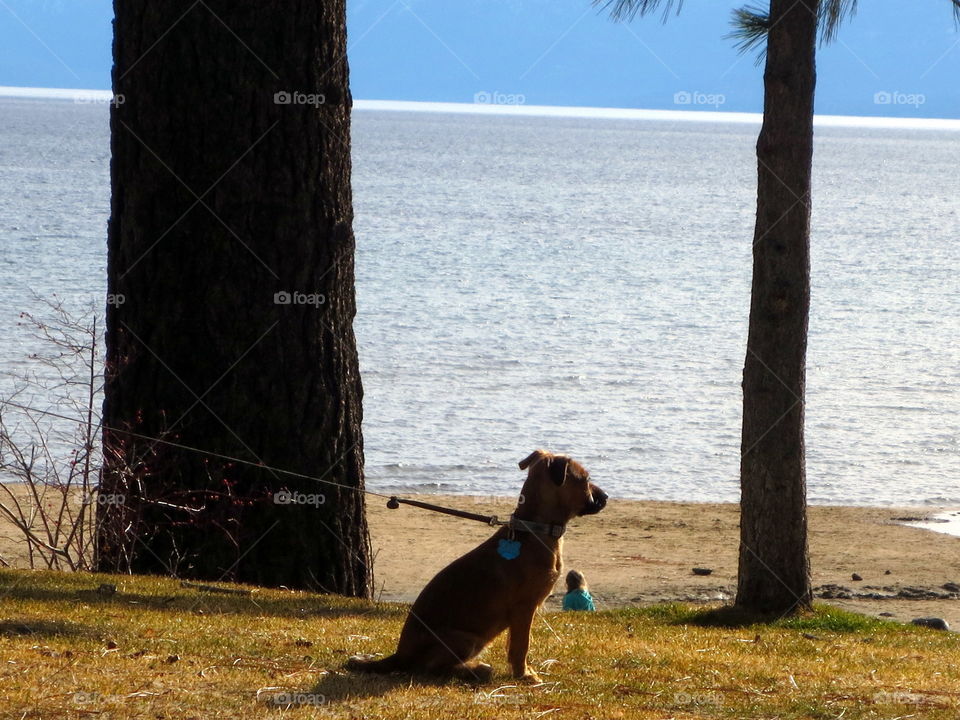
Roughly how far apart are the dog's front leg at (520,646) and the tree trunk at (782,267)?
172 inches

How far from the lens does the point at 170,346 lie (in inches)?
344

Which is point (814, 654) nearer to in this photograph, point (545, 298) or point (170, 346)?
point (170, 346)

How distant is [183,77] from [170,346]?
1836 millimetres

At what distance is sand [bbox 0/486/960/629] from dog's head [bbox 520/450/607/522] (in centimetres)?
652

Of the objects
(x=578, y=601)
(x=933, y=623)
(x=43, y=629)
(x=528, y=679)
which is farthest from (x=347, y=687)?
(x=933, y=623)

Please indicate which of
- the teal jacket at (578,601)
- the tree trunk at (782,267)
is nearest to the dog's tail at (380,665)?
the tree trunk at (782,267)

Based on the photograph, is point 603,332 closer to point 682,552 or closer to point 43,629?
point 682,552

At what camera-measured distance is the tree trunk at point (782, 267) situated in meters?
9.48

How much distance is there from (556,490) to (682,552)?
1007cm

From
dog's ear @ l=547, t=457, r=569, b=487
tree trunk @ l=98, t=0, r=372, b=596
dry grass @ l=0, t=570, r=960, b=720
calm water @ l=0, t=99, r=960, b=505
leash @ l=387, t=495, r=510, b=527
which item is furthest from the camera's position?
calm water @ l=0, t=99, r=960, b=505

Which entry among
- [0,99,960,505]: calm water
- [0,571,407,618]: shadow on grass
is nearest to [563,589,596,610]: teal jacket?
[0,571,407,618]: shadow on grass

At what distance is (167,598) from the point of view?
24.8 ft

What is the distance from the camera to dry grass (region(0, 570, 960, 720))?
16.9ft

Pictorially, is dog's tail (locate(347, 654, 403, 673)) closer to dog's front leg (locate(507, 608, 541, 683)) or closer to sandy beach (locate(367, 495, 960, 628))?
dog's front leg (locate(507, 608, 541, 683))
